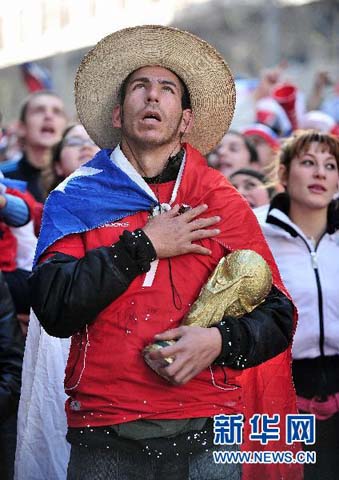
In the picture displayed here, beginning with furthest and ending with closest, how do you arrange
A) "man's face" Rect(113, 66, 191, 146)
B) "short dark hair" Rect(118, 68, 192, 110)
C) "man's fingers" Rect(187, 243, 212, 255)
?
"short dark hair" Rect(118, 68, 192, 110) → "man's face" Rect(113, 66, 191, 146) → "man's fingers" Rect(187, 243, 212, 255)

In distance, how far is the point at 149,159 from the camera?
13.9 feet

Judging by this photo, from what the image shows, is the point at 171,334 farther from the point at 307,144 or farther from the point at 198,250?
the point at 307,144

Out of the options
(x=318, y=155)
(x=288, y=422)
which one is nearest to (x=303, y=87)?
(x=318, y=155)

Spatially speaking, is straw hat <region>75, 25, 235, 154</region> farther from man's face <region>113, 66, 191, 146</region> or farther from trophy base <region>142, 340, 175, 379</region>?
trophy base <region>142, 340, 175, 379</region>

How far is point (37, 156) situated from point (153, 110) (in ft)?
13.0

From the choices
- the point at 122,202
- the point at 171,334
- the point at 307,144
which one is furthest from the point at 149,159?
the point at 307,144

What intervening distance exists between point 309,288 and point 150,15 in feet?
93.5

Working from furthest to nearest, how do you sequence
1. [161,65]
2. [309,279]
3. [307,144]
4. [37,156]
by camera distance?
[37,156] → [307,144] → [309,279] → [161,65]

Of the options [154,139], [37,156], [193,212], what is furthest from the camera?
[37,156]

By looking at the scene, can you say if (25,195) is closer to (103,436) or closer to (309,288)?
(309,288)

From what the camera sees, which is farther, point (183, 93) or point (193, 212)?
point (183, 93)

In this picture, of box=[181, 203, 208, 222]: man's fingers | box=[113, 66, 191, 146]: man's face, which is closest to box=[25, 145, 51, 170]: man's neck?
box=[113, 66, 191, 146]: man's face

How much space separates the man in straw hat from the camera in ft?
12.5

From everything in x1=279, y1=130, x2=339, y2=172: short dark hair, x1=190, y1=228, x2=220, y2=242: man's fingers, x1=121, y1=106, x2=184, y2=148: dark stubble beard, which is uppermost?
x1=279, y1=130, x2=339, y2=172: short dark hair
